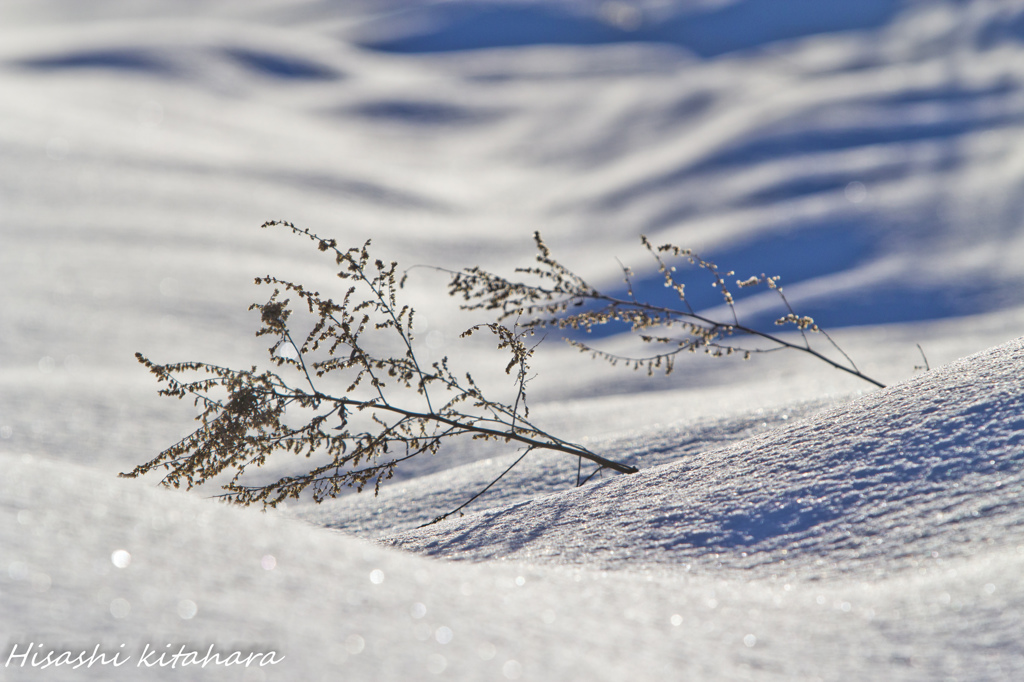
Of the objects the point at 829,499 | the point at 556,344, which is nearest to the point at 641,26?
the point at 556,344

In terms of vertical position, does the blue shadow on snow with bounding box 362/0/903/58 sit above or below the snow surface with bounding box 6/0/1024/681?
above

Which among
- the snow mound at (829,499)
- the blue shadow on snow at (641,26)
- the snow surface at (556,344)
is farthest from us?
the blue shadow on snow at (641,26)

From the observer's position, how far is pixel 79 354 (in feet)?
10.7

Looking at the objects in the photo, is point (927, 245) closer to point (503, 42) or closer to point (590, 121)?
point (590, 121)

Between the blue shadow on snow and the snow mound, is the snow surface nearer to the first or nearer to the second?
the snow mound

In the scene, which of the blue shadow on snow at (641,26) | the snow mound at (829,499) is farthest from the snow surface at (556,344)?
the blue shadow on snow at (641,26)

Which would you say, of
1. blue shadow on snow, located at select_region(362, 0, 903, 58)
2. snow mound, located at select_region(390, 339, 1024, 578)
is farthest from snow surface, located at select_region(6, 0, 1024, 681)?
blue shadow on snow, located at select_region(362, 0, 903, 58)

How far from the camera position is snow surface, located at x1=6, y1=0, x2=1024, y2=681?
98 cm

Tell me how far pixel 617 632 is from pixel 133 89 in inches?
343

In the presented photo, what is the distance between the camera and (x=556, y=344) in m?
4.43

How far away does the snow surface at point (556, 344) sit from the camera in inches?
38.5

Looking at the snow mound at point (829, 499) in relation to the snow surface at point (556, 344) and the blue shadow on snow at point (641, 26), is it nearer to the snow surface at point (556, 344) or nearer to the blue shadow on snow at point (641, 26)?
the snow surface at point (556, 344)

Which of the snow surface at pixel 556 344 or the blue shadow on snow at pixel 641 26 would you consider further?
the blue shadow on snow at pixel 641 26

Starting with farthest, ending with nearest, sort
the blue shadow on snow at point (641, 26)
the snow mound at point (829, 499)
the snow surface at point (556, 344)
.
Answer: the blue shadow on snow at point (641, 26) → the snow mound at point (829, 499) → the snow surface at point (556, 344)
